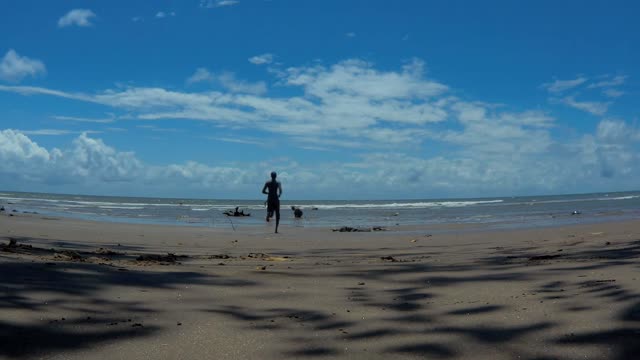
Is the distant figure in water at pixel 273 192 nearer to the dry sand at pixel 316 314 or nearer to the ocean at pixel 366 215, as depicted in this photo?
the ocean at pixel 366 215

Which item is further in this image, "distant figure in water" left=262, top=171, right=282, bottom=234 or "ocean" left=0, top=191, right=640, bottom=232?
"ocean" left=0, top=191, right=640, bottom=232

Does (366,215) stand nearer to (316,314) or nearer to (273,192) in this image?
(273,192)

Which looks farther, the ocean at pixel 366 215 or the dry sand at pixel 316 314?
the ocean at pixel 366 215

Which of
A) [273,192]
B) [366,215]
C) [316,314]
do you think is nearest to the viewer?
[316,314]

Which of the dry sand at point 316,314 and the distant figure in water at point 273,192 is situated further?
the distant figure in water at point 273,192

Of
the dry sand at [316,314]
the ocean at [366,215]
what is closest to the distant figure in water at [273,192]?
the ocean at [366,215]

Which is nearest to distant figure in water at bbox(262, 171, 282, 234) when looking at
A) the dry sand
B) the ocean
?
the ocean

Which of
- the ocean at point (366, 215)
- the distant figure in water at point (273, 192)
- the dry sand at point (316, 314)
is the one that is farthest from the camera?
the ocean at point (366, 215)

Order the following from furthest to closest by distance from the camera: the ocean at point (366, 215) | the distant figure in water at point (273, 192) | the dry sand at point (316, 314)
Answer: the ocean at point (366, 215)
the distant figure in water at point (273, 192)
the dry sand at point (316, 314)

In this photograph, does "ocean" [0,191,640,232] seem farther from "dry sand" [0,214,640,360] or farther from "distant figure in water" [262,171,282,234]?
"dry sand" [0,214,640,360]

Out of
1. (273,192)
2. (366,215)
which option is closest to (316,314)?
(273,192)

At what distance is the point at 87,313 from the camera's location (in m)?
3.07

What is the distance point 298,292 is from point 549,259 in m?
3.63

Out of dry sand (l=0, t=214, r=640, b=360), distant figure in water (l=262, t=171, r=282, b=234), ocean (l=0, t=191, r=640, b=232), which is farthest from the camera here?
ocean (l=0, t=191, r=640, b=232)
